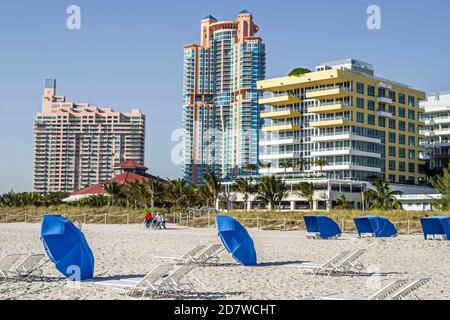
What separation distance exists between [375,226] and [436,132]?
206 feet

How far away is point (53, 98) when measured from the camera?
541 feet

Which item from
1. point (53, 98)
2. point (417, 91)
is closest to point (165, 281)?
point (417, 91)

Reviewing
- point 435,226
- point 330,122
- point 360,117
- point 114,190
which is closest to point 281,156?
point 330,122

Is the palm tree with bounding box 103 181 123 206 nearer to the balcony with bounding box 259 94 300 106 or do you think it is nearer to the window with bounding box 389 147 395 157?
the balcony with bounding box 259 94 300 106

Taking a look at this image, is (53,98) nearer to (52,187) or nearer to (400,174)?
(52,187)

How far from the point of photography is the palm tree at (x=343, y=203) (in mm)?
67500

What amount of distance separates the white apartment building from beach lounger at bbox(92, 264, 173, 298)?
269ft

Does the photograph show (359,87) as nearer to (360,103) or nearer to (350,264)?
(360,103)

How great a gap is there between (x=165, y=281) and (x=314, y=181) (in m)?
61.1

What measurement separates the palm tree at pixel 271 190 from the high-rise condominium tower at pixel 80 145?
3381 inches

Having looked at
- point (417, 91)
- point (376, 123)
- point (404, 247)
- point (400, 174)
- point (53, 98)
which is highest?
point (53, 98)

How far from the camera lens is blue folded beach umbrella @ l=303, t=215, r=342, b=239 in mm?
29094

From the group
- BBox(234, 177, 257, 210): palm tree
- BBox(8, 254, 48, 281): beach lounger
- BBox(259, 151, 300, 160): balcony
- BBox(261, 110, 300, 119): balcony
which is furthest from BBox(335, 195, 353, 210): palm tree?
BBox(8, 254, 48, 281): beach lounger

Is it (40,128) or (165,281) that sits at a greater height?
(40,128)
